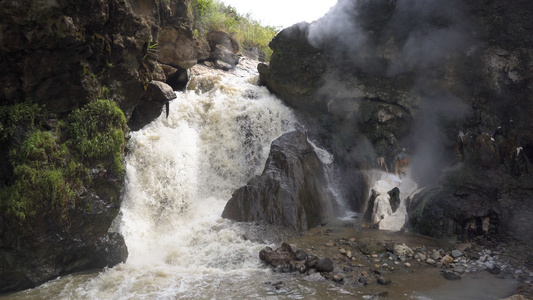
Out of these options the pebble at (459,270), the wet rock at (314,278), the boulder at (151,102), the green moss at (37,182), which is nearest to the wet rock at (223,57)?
the boulder at (151,102)

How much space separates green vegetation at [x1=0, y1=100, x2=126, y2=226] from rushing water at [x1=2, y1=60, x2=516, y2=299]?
132 centimetres

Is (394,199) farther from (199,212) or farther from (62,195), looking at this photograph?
(62,195)

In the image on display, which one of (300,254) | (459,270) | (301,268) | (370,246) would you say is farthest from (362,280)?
(459,270)

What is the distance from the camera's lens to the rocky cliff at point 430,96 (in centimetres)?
814

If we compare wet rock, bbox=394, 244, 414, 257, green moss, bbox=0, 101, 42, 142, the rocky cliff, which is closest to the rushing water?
wet rock, bbox=394, 244, 414, 257

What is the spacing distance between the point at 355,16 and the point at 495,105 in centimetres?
583

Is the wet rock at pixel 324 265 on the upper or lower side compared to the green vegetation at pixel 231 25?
lower

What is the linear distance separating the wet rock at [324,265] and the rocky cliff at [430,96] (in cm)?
340

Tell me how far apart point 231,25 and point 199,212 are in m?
13.0

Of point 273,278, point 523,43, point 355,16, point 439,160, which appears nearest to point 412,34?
point 355,16

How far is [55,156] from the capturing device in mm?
5676

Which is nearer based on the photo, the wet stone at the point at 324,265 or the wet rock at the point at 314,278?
the wet rock at the point at 314,278

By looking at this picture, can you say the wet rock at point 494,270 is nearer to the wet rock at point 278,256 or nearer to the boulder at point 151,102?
the wet rock at point 278,256

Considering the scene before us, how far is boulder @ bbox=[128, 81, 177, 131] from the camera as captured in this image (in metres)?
8.28
